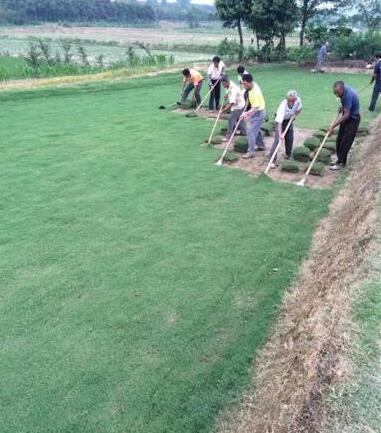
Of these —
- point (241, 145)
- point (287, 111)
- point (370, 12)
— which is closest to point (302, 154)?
point (287, 111)

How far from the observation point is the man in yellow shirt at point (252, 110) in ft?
31.8

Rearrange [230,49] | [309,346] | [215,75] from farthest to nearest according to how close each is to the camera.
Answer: [230,49] < [215,75] < [309,346]

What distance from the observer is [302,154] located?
10008 mm

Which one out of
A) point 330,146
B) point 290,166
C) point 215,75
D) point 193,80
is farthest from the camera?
point 193,80

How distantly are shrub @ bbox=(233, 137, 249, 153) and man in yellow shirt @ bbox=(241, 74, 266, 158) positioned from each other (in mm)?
163

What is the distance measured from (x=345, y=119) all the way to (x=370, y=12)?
24610 millimetres

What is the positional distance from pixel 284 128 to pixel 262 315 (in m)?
5.96

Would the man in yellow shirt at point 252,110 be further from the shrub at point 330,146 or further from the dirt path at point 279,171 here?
the shrub at point 330,146

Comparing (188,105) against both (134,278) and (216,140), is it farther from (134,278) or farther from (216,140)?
(134,278)

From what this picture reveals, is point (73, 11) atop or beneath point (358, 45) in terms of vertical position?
atop

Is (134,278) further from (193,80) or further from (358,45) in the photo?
(358,45)

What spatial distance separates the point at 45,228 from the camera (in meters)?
7.19

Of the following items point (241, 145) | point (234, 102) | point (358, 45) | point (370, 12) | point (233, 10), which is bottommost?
point (241, 145)

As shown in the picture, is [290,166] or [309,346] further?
[290,166]
